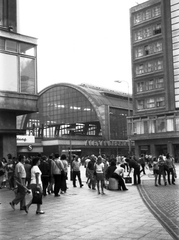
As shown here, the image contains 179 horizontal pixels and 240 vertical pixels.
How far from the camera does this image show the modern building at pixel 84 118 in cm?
8938

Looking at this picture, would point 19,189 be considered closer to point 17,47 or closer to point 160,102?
point 17,47

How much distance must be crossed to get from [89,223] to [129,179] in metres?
12.2

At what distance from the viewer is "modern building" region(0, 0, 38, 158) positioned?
2409 centimetres

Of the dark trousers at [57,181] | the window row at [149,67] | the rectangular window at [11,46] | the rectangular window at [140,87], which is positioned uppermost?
the window row at [149,67]

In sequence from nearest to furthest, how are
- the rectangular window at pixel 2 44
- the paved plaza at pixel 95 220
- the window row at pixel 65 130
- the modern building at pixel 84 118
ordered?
the paved plaza at pixel 95 220, the rectangular window at pixel 2 44, the modern building at pixel 84 118, the window row at pixel 65 130

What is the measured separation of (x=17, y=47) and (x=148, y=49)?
40915mm

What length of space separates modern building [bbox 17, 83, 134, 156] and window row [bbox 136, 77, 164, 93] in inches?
1006

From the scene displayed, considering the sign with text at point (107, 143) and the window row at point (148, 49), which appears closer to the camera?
the window row at point (148, 49)

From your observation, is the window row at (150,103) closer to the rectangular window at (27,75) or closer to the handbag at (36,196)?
the rectangular window at (27,75)

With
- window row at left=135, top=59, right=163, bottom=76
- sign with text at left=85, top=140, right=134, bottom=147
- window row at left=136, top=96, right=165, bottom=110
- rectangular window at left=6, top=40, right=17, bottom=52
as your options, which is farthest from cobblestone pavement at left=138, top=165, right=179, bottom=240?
sign with text at left=85, top=140, right=134, bottom=147

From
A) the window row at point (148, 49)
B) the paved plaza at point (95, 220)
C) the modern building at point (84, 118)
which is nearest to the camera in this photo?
the paved plaza at point (95, 220)

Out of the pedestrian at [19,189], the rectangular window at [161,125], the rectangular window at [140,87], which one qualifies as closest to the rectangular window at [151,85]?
the rectangular window at [140,87]

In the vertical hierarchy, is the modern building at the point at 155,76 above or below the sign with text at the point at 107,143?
above

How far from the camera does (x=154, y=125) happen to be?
60.4m
